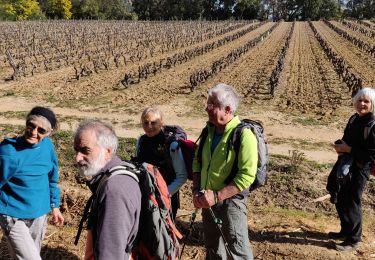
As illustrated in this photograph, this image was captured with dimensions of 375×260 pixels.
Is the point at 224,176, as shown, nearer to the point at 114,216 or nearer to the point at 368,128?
the point at 114,216

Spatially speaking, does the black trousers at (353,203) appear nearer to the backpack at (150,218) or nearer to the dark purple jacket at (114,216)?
the backpack at (150,218)

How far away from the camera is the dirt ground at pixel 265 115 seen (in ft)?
15.0

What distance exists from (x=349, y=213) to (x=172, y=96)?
10.5 metres

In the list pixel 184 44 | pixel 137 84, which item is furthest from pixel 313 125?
pixel 184 44

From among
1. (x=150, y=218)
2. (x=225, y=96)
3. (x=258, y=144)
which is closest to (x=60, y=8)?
(x=225, y=96)

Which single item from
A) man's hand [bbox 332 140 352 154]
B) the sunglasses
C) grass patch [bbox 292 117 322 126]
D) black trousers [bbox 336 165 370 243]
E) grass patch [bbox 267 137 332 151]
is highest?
the sunglasses

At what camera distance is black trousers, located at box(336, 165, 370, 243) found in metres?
3.95

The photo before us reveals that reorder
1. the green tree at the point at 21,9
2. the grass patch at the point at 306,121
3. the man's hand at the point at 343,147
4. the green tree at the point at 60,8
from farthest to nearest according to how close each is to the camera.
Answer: the green tree at the point at 60,8, the green tree at the point at 21,9, the grass patch at the point at 306,121, the man's hand at the point at 343,147

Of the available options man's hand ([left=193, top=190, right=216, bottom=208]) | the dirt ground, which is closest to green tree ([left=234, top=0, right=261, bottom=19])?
the dirt ground

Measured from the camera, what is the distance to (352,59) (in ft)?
74.8

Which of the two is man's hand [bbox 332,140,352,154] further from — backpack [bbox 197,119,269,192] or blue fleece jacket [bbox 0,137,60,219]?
blue fleece jacket [bbox 0,137,60,219]

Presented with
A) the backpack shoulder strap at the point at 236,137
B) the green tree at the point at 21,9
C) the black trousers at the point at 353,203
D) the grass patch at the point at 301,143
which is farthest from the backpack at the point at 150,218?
the green tree at the point at 21,9

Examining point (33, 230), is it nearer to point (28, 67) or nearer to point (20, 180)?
point (20, 180)

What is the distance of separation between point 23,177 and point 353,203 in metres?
3.13
